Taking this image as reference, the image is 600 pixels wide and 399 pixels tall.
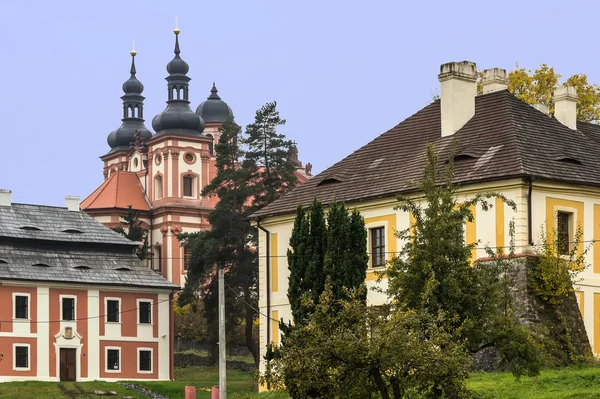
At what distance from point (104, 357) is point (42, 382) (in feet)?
18.1

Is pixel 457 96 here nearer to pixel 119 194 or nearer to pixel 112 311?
pixel 112 311

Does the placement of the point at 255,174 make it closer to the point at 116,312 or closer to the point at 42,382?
the point at 116,312

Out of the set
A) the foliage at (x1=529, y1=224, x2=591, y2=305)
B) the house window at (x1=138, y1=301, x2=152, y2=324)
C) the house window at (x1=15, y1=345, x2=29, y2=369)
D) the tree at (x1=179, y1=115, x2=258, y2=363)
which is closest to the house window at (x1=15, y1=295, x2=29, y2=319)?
the house window at (x1=15, y1=345, x2=29, y2=369)

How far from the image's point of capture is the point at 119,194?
12275 centimetres

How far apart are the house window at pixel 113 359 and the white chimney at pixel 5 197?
9688 mm

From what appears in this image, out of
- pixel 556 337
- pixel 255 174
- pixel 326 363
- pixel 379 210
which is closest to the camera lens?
pixel 326 363

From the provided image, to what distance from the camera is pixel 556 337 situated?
45875mm

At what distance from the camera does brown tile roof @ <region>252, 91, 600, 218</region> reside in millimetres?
48562

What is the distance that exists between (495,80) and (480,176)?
343 inches

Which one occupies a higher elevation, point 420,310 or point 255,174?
point 255,174

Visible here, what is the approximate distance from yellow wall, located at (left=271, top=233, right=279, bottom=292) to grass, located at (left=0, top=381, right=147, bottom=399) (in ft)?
39.1

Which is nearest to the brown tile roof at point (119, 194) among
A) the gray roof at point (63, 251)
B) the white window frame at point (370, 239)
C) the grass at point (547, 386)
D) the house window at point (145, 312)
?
the gray roof at point (63, 251)

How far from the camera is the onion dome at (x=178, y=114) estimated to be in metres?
123

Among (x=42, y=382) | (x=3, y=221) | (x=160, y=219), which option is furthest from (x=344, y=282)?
(x=160, y=219)
